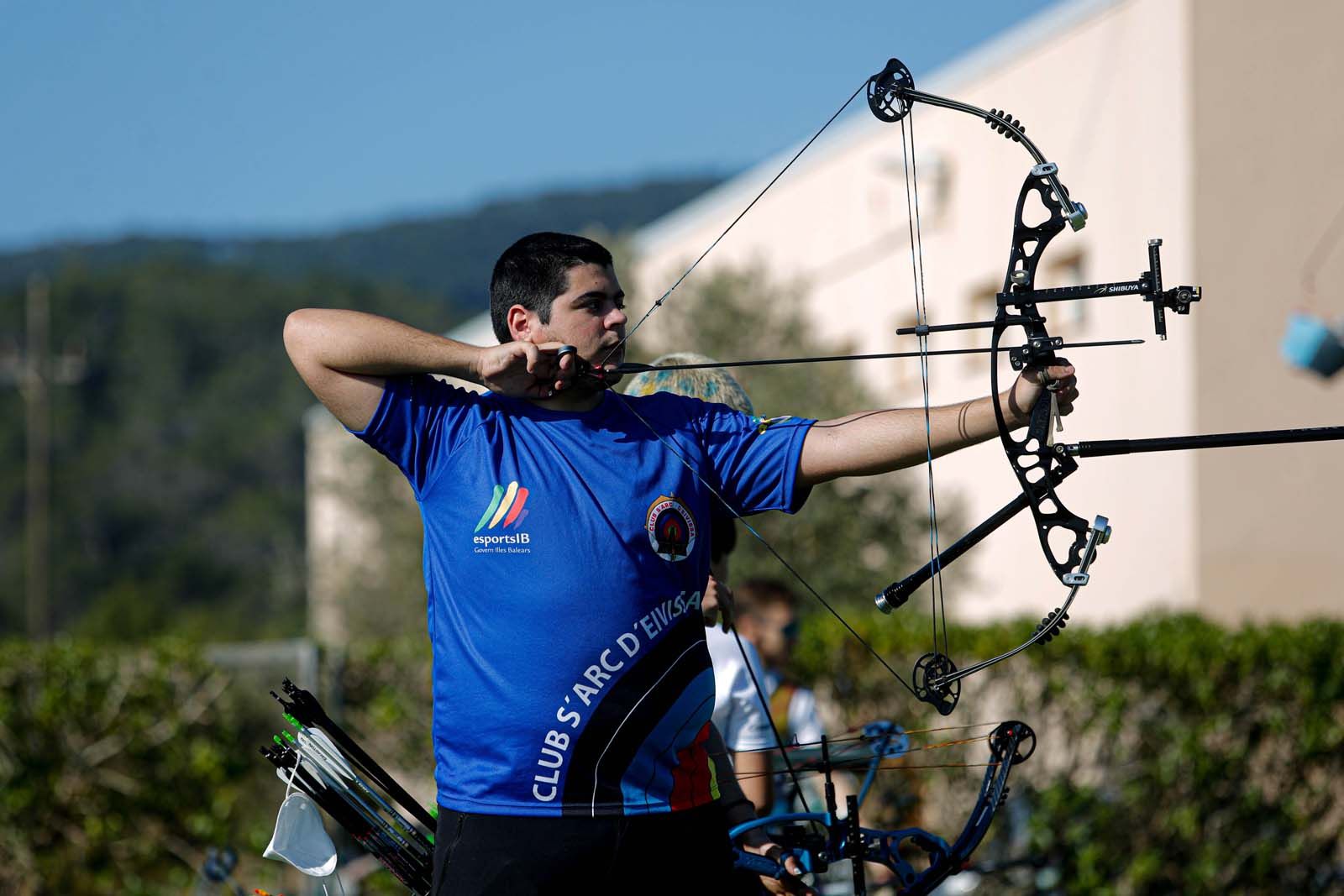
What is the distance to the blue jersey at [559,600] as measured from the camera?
259cm

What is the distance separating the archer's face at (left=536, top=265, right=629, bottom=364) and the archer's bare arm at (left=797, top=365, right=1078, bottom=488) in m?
0.40

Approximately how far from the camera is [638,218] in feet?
388

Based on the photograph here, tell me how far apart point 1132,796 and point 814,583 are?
442 cm

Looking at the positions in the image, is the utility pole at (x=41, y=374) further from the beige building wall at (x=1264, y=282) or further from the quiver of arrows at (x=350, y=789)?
the quiver of arrows at (x=350, y=789)

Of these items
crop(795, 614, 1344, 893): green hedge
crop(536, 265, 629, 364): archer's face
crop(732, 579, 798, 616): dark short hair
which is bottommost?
crop(795, 614, 1344, 893): green hedge

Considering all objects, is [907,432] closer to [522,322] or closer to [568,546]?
[568,546]

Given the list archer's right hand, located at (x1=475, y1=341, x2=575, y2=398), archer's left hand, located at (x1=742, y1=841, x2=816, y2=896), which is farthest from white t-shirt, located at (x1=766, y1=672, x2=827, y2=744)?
archer's right hand, located at (x1=475, y1=341, x2=575, y2=398)

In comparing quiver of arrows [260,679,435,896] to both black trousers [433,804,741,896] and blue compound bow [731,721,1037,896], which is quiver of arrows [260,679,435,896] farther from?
blue compound bow [731,721,1037,896]

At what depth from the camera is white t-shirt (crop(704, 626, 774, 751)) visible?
3906mm

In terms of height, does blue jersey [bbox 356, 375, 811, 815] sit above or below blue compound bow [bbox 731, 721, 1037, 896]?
above

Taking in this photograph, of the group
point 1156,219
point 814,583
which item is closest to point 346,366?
point 814,583

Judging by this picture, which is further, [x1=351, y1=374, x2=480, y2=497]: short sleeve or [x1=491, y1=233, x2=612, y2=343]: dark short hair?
[x1=491, y1=233, x2=612, y2=343]: dark short hair

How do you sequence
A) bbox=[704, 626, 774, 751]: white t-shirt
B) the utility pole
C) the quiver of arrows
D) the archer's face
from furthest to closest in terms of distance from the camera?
→ the utility pole
bbox=[704, 626, 774, 751]: white t-shirt
the quiver of arrows
the archer's face

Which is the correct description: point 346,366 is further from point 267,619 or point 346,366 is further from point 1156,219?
point 267,619
